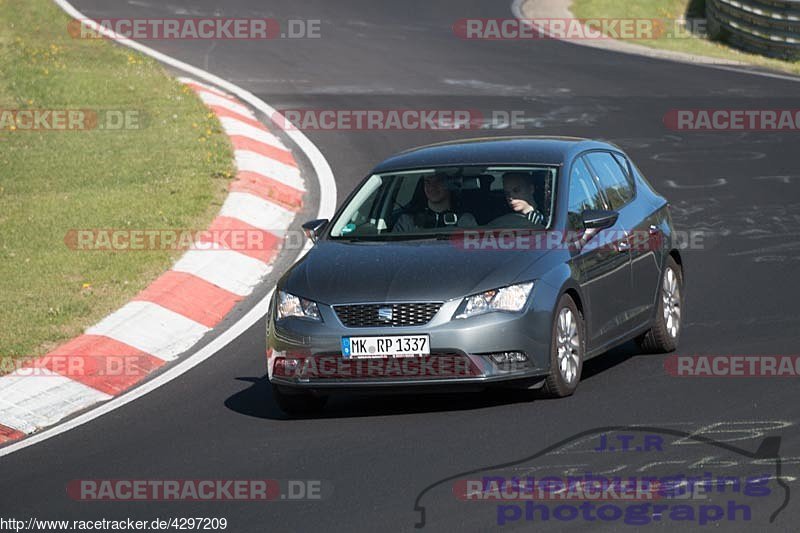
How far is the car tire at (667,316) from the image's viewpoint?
11.0 m

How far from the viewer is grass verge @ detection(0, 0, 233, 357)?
1280 centimetres

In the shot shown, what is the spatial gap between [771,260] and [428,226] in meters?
5.02

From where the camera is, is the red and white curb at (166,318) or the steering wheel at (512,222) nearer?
the steering wheel at (512,222)

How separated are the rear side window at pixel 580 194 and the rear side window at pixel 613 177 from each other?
0.19 m

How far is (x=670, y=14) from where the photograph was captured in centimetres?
3328

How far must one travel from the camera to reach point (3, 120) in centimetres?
1995

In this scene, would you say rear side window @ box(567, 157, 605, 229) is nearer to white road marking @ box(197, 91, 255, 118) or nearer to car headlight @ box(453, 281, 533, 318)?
car headlight @ box(453, 281, 533, 318)

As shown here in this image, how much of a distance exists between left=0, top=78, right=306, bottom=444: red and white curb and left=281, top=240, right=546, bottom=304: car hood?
2.03 metres

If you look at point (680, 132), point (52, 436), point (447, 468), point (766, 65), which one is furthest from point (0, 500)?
point (766, 65)

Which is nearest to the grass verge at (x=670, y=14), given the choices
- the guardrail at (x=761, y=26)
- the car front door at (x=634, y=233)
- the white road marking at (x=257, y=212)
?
the guardrail at (x=761, y=26)
